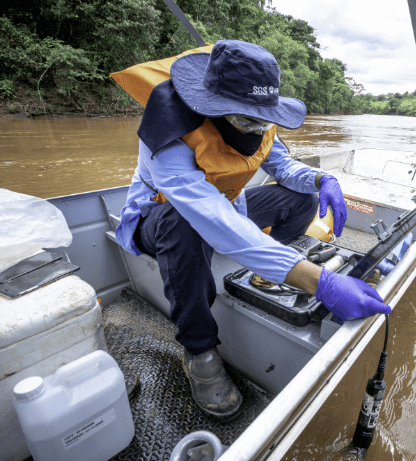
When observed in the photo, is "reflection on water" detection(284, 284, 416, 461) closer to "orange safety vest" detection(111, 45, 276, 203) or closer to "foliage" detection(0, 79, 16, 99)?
"orange safety vest" detection(111, 45, 276, 203)

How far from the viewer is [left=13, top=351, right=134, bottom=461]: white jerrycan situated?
0.78m

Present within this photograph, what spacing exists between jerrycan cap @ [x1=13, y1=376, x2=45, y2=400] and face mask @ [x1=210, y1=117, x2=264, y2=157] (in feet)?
3.21

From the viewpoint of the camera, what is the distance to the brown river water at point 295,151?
110 cm

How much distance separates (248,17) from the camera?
20.9 metres

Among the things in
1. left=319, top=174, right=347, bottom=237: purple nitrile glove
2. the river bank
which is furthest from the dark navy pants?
the river bank

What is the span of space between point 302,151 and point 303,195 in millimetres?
8248

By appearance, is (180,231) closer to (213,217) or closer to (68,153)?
(213,217)

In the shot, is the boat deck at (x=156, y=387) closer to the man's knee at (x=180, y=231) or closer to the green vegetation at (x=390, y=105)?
the man's knee at (x=180, y=231)

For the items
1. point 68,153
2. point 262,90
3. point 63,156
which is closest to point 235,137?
point 262,90

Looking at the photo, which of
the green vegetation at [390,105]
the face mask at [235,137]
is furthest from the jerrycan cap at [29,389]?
the green vegetation at [390,105]

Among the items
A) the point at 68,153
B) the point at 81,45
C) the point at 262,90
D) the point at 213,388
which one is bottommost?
the point at 213,388

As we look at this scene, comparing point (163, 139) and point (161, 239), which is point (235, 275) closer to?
point (161, 239)

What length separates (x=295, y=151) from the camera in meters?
9.09

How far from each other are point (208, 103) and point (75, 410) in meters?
0.96
